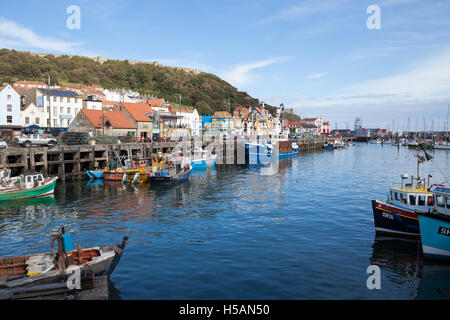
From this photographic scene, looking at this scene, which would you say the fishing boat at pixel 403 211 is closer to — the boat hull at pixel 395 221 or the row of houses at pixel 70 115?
the boat hull at pixel 395 221

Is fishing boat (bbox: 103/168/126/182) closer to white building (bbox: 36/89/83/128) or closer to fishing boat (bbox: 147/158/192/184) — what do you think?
fishing boat (bbox: 147/158/192/184)

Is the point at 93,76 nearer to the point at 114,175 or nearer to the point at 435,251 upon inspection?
the point at 114,175

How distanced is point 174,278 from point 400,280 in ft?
39.9

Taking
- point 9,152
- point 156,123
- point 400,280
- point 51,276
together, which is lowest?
point 400,280

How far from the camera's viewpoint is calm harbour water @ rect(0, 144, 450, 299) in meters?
16.9

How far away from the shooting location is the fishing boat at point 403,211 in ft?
77.7

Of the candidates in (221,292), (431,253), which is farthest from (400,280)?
(221,292)

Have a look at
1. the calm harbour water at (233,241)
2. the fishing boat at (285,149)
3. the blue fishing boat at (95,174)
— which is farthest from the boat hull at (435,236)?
the fishing boat at (285,149)

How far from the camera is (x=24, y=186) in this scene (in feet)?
123

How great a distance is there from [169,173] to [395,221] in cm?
3379

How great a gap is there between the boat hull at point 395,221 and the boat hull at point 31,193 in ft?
115

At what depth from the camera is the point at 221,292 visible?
16094 millimetres

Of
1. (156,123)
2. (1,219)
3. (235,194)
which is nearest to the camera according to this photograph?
(1,219)
